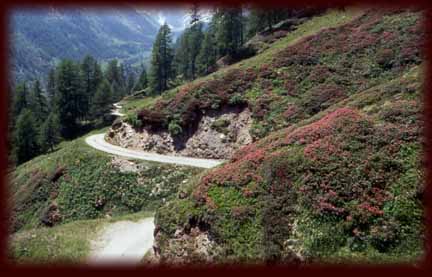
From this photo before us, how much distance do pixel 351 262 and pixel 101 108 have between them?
66.0 metres

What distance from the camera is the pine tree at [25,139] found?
56938mm

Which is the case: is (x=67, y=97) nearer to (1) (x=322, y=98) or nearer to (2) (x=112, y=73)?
(2) (x=112, y=73)

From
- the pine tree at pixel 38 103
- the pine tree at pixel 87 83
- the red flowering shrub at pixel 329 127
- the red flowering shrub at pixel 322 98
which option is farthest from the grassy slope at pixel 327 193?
the pine tree at pixel 38 103

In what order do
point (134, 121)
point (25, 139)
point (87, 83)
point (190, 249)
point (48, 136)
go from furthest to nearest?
point (87, 83) → point (25, 139) → point (48, 136) → point (134, 121) → point (190, 249)

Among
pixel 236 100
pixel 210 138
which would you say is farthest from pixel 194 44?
pixel 210 138

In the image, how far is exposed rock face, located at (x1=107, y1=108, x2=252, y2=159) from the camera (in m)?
35.1

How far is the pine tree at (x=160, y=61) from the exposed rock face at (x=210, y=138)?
42885 mm

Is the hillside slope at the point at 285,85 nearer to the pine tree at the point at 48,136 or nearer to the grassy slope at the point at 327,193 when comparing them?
the grassy slope at the point at 327,193

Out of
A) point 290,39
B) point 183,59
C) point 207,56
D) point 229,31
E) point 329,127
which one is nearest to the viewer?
point 329,127

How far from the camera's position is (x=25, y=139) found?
2277 inches

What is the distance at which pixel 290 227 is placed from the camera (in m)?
13.9

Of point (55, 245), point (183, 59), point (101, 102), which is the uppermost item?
point (183, 59)

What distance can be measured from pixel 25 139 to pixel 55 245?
46.4m

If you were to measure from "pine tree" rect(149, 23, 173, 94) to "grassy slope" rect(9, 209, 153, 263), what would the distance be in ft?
207
